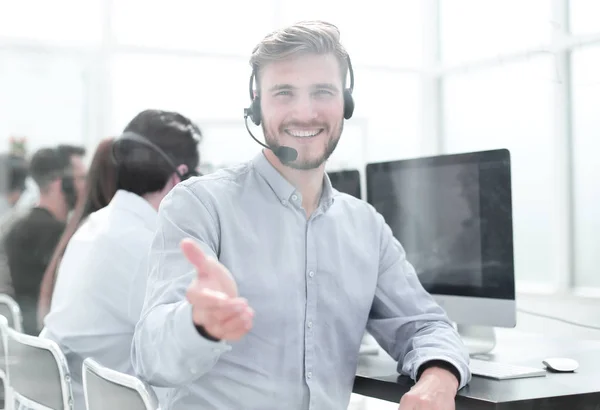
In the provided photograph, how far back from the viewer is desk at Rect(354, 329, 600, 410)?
109cm

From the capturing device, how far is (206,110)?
2584mm

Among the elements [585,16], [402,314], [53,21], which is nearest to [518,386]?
[402,314]

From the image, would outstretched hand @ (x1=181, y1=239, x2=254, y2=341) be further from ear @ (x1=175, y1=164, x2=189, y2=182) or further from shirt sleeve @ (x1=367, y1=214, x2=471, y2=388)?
ear @ (x1=175, y1=164, x2=189, y2=182)

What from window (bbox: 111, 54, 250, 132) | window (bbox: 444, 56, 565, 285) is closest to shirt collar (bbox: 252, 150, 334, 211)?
window (bbox: 111, 54, 250, 132)

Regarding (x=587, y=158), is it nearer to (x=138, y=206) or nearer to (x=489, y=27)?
(x=489, y=27)

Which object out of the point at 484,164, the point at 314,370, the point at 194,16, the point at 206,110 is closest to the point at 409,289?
the point at 314,370

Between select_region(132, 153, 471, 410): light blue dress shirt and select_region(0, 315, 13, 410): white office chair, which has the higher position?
select_region(132, 153, 471, 410): light blue dress shirt

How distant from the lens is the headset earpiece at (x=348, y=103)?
1214mm

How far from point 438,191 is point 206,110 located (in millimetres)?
1201

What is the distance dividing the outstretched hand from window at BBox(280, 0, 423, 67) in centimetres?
136

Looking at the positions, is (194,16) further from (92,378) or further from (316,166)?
(92,378)

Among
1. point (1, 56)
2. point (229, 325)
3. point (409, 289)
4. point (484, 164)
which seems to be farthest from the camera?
point (1, 56)

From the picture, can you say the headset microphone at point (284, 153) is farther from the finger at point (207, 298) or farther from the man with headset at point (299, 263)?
the finger at point (207, 298)

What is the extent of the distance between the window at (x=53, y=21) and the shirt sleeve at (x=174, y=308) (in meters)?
1.61
